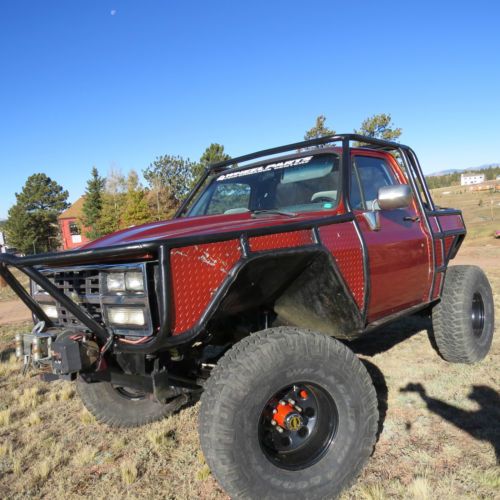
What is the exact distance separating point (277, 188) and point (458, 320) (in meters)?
2.09

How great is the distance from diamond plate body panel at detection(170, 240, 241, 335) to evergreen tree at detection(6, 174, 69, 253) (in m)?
49.0

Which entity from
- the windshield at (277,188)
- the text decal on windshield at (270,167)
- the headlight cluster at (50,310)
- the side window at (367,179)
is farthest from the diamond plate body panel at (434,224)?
the headlight cluster at (50,310)

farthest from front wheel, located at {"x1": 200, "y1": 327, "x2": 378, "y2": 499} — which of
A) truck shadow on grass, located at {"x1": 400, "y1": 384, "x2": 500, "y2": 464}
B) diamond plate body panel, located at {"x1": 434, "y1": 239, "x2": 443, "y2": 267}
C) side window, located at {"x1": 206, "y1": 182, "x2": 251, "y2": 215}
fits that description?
diamond plate body panel, located at {"x1": 434, "y1": 239, "x2": 443, "y2": 267}

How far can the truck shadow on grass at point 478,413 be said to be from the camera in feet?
9.36

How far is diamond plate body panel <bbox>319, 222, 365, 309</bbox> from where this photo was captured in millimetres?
2629

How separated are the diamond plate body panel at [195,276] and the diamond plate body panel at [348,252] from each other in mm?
717

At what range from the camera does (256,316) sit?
291cm

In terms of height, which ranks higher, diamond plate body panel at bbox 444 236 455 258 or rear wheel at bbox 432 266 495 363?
diamond plate body panel at bbox 444 236 455 258

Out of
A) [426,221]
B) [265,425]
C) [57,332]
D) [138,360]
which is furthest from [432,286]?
[57,332]

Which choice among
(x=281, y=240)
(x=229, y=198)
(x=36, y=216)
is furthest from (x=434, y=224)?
(x=36, y=216)

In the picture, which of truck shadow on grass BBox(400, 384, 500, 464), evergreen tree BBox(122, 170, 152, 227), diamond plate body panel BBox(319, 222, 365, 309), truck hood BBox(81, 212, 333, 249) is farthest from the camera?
evergreen tree BBox(122, 170, 152, 227)

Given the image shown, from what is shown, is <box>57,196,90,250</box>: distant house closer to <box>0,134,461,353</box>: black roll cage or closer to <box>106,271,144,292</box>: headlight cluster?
<box>0,134,461,353</box>: black roll cage

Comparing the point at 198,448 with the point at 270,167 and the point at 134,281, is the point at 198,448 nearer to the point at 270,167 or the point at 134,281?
the point at 134,281

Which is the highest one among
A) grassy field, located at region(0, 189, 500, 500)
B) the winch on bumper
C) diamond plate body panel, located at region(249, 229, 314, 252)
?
diamond plate body panel, located at region(249, 229, 314, 252)
